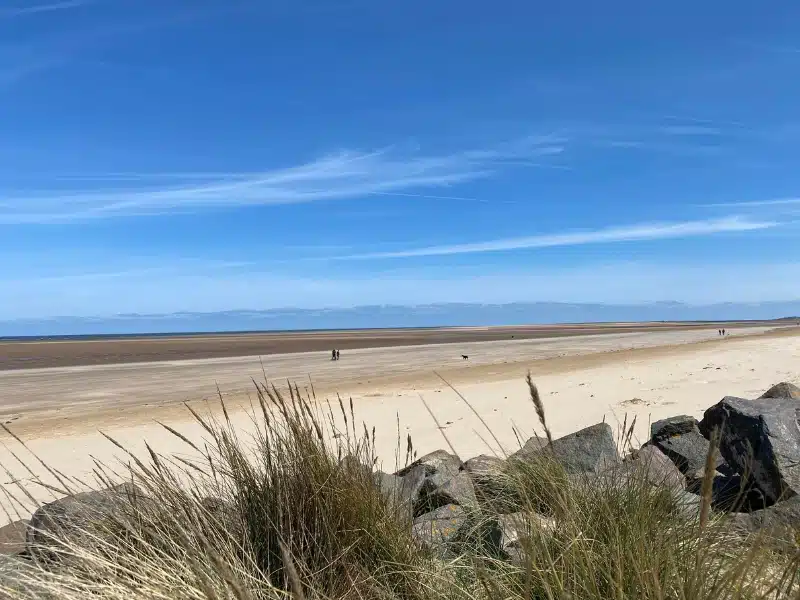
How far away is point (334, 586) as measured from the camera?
3.34m

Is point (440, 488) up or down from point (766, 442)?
down

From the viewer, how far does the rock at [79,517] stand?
135 inches

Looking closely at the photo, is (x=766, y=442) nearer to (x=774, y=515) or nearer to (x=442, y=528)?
(x=774, y=515)

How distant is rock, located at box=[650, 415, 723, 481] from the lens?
625 cm

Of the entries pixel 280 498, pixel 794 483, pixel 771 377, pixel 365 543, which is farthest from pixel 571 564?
pixel 771 377

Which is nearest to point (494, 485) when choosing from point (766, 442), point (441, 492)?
point (441, 492)

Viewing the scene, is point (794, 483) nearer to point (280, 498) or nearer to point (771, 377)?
point (280, 498)

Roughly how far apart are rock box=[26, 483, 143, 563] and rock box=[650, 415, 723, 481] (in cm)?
475

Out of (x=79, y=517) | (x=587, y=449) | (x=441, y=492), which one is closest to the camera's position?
(x=79, y=517)

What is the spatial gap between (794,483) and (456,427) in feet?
25.5

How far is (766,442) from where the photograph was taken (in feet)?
16.4

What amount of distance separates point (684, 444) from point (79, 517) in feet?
18.3

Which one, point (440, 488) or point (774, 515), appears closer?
point (774, 515)

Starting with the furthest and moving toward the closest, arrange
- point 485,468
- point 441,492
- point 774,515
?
Result: point 485,468 < point 441,492 < point 774,515
